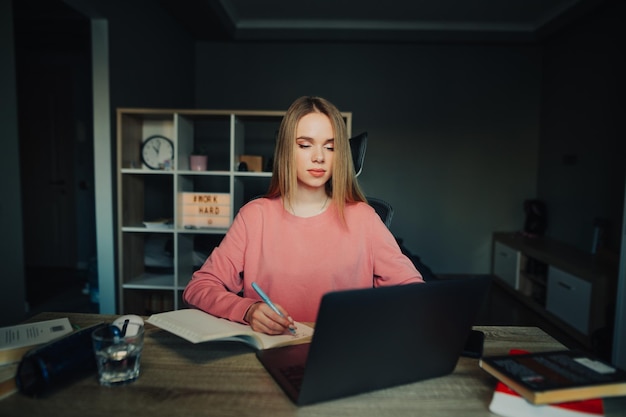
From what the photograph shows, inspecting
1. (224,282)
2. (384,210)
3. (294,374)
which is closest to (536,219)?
(384,210)

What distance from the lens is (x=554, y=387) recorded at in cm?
69

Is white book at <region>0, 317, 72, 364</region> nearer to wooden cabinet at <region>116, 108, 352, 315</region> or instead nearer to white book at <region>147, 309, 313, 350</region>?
white book at <region>147, 309, 313, 350</region>

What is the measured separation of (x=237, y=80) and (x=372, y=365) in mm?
4630

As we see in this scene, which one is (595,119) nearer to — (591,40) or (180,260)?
(591,40)

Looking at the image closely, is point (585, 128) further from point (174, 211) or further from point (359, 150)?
point (174, 211)

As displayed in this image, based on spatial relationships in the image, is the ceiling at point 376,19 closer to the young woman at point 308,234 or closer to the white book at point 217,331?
the young woman at point 308,234

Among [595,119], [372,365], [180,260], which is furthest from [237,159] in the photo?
[595,119]

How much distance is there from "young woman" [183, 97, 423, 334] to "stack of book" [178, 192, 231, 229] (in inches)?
59.3

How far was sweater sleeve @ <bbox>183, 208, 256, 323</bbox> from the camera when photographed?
3.49ft

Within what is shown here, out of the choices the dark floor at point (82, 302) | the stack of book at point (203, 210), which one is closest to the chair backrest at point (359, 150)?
the stack of book at point (203, 210)

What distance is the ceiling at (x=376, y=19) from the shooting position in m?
4.08

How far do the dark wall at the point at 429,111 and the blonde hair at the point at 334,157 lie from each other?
3703 millimetres

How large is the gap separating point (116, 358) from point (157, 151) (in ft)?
7.51

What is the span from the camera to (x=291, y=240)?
1313 mm
